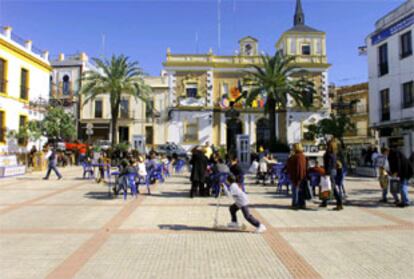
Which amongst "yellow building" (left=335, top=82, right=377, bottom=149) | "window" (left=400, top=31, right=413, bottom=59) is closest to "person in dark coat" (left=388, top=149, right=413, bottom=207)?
"window" (left=400, top=31, right=413, bottom=59)

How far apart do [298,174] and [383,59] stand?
67.8ft

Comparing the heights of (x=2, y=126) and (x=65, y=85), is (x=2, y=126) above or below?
below

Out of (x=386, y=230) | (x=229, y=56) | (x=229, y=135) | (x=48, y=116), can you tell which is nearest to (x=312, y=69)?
(x=229, y=56)

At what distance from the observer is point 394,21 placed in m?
22.5

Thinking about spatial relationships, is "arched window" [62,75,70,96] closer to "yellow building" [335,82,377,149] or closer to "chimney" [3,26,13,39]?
"chimney" [3,26,13,39]

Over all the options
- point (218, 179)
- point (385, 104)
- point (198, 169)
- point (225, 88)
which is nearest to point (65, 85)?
point (225, 88)

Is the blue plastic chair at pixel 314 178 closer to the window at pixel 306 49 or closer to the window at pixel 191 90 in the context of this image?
the window at pixel 191 90

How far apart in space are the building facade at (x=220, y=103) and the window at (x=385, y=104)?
418 inches

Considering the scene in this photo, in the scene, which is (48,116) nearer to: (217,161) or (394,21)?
(217,161)

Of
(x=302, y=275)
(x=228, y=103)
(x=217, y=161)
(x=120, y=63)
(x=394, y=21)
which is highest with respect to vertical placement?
(x=394, y=21)

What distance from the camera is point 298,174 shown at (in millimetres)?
8047

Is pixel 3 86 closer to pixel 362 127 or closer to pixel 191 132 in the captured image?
pixel 191 132

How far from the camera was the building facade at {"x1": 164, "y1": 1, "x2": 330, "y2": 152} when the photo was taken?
34.8m

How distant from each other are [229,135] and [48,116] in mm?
19511
